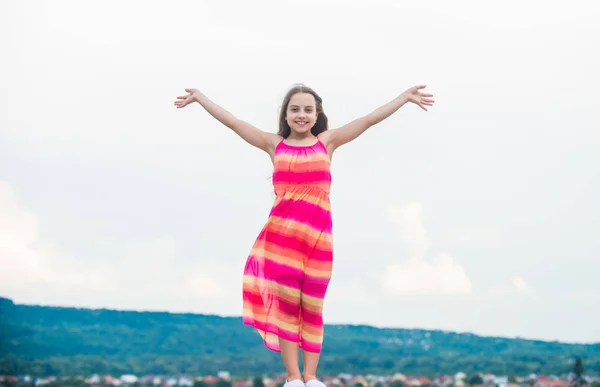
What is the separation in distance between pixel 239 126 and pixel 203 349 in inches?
1070

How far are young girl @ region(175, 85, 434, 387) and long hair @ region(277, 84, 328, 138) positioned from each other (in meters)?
0.04

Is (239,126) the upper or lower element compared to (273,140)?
upper

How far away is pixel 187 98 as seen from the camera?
808 cm

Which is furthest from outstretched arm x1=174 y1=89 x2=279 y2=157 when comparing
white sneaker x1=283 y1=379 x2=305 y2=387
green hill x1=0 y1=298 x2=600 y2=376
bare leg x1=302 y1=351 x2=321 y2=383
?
green hill x1=0 y1=298 x2=600 y2=376

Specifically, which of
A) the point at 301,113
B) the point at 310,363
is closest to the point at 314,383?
the point at 310,363

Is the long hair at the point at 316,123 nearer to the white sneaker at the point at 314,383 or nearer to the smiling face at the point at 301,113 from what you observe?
the smiling face at the point at 301,113

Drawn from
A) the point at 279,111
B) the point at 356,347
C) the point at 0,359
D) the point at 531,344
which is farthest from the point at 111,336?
the point at 279,111

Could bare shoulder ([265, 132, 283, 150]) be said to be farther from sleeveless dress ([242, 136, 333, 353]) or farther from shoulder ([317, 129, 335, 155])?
shoulder ([317, 129, 335, 155])

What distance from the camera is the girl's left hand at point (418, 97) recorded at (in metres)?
7.94

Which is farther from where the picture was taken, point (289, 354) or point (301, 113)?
point (301, 113)

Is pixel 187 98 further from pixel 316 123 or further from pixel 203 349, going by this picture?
pixel 203 349

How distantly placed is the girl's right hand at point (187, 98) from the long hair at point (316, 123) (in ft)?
2.47

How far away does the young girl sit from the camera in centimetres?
754

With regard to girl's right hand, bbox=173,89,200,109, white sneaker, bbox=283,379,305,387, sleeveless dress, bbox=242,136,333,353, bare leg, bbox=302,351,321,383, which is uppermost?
girl's right hand, bbox=173,89,200,109
